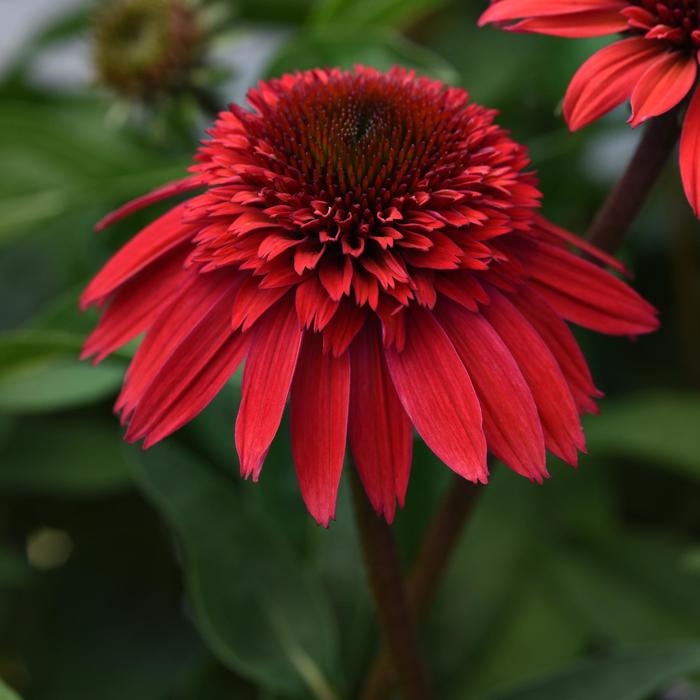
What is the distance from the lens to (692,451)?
0.51m

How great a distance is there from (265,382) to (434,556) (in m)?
0.12

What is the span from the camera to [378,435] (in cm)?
27

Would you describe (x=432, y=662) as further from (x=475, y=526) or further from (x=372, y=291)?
(x=372, y=291)

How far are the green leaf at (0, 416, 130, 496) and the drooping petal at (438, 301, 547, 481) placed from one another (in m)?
0.29

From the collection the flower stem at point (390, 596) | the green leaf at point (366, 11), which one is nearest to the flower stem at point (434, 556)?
the flower stem at point (390, 596)

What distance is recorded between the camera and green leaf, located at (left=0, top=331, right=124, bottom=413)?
40 centimetres

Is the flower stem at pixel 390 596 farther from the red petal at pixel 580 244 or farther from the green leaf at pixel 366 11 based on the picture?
the green leaf at pixel 366 11

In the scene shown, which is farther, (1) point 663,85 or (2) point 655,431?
(2) point 655,431

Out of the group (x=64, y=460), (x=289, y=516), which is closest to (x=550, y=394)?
(x=289, y=516)

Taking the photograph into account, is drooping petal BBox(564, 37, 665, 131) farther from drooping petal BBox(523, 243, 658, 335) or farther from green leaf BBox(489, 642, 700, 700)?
green leaf BBox(489, 642, 700, 700)

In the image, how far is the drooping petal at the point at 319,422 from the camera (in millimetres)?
266

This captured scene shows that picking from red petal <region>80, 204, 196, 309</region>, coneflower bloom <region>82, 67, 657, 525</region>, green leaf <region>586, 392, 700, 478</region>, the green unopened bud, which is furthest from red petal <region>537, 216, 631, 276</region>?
the green unopened bud

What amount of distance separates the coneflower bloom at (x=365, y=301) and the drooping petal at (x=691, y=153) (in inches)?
1.7

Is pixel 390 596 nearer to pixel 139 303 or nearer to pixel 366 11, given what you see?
pixel 139 303
